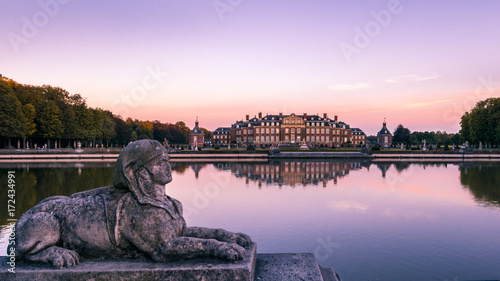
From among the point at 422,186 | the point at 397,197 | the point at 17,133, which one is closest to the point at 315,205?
the point at 397,197

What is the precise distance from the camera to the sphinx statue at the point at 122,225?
10.5 feet

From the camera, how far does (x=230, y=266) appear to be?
310 cm

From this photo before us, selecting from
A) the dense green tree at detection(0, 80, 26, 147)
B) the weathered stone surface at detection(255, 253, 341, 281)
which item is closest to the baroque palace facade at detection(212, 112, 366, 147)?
the dense green tree at detection(0, 80, 26, 147)

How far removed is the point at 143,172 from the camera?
10.9ft

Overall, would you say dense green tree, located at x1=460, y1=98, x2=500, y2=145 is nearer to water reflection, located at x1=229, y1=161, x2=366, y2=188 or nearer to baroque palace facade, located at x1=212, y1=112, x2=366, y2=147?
water reflection, located at x1=229, y1=161, x2=366, y2=188

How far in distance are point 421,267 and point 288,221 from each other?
A: 3.66 meters

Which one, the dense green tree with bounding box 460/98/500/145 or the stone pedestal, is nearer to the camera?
the stone pedestal

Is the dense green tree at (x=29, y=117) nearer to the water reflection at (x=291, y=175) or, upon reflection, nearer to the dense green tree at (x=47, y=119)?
the dense green tree at (x=47, y=119)

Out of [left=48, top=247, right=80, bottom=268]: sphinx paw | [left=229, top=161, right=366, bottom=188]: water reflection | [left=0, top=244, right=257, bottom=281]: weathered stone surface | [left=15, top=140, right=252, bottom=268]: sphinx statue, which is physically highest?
[left=15, top=140, right=252, bottom=268]: sphinx statue

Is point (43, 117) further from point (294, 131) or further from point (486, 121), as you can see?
point (294, 131)

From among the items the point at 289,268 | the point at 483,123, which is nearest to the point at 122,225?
the point at 289,268

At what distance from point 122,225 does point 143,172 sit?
53 centimetres

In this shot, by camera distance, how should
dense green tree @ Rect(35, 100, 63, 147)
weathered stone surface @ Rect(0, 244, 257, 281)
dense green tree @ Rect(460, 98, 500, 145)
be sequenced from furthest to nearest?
dense green tree @ Rect(460, 98, 500, 145)
dense green tree @ Rect(35, 100, 63, 147)
weathered stone surface @ Rect(0, 244, 257, 281)

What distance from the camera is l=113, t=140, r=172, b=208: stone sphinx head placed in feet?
10.7
